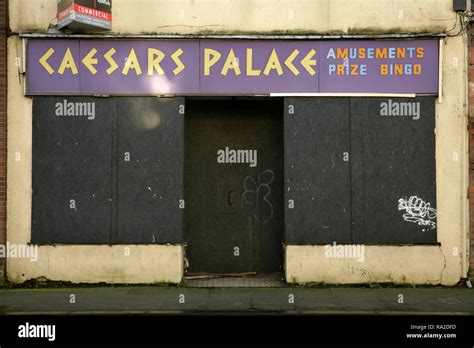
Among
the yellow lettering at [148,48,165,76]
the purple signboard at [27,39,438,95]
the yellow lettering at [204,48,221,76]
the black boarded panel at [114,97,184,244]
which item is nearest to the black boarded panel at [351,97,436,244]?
the purple signboard at [27,39,438,95]

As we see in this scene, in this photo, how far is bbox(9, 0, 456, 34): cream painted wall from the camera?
464 inches

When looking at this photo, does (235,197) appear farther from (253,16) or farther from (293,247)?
(253,16)

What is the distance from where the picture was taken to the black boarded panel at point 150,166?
38.6 ft

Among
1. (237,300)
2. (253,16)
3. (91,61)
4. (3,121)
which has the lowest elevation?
(237,300)

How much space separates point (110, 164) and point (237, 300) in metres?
3.40

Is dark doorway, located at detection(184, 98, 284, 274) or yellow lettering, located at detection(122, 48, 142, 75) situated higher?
yellow lettering, located at detection(122, 48, 142, 75)

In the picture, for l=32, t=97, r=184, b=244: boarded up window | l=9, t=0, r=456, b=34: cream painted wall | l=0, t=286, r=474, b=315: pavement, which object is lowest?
l=0, t=286, r=474, b=315: pavement

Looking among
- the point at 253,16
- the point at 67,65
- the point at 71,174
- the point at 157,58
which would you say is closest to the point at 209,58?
the point at 157,58

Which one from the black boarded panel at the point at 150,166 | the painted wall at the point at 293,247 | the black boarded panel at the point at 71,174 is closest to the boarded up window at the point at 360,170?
the painted wall at the point at 293,247

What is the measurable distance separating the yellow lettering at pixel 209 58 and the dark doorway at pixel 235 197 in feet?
3.24

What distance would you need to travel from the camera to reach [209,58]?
38.7 ft

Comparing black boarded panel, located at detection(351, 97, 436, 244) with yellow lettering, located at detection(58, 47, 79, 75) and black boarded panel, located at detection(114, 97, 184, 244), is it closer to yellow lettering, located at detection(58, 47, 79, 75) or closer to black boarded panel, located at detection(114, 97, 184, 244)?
black boarded panel, located at detection(114, 97, 184, 244)

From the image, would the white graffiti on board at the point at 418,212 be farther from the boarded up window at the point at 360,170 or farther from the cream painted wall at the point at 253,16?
the cream painted wall at the point at 253,16

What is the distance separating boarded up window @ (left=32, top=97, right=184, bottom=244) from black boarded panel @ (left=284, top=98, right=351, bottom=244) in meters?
1.97
